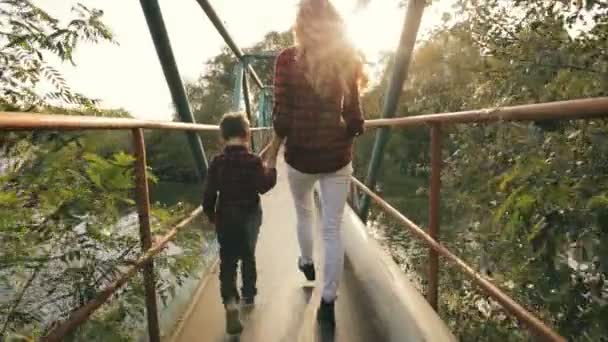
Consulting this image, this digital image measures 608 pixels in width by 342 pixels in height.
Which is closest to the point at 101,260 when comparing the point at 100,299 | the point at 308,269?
the point at 100,299

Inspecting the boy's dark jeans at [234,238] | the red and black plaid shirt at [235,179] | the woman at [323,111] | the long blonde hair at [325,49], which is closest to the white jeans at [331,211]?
the woman at [323,111]

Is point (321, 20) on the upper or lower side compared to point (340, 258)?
upper

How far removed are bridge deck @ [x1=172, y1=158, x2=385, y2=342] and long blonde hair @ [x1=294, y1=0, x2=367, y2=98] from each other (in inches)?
36.0

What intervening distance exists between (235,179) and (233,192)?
0.06m

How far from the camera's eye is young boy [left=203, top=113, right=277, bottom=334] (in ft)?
7.77

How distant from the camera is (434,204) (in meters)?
2.45

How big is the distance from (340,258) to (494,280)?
2.10ft

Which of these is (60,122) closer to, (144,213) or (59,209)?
(59,209)

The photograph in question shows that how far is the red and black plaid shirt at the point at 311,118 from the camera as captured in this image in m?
2.15

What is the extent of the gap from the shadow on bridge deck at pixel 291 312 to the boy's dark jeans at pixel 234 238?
0.52 feet

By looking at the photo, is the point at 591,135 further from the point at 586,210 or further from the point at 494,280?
the point at 494,280

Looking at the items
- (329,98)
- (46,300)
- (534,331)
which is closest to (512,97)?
(329,98)

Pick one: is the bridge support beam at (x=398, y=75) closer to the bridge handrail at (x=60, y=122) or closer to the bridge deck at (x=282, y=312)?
the bridge deck at (x=282, y=312)

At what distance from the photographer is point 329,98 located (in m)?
2.14
